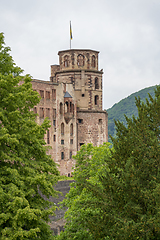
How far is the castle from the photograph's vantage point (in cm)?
6606

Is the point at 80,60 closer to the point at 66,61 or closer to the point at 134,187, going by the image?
the point at 66,61

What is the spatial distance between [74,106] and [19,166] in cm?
5006

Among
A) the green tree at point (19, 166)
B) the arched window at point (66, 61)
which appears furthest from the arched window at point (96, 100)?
the green tree at point (19, 166)

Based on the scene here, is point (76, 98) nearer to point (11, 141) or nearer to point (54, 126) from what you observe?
point (54, 126)

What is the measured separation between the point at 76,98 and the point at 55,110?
724cm

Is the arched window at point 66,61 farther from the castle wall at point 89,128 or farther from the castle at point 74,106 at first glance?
the castle wall at point 89,128

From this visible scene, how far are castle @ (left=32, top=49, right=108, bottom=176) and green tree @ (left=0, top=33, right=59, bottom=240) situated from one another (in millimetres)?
44155

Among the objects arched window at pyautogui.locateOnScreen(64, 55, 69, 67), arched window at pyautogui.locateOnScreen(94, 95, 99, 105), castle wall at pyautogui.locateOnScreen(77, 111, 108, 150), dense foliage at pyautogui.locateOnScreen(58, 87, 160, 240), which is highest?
arched window at pyautogui.locateOnScreen(64, 55, 69, 67)

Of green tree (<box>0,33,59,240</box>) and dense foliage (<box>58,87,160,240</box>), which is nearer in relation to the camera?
dense foliage (<box>58,87,160,240</box>)

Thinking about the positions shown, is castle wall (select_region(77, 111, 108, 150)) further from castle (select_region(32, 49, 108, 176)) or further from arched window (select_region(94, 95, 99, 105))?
arched window (select_region(94, 95, 99, 105))

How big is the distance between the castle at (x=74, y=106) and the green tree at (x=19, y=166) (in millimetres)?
44155

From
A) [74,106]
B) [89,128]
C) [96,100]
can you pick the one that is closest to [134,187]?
[74,106]

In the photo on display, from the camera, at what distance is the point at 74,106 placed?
69188mm

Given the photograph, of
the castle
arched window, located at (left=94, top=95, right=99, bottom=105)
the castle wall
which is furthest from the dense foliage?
arched window, located at (left=94, top=95, right=99, bottom=105)
